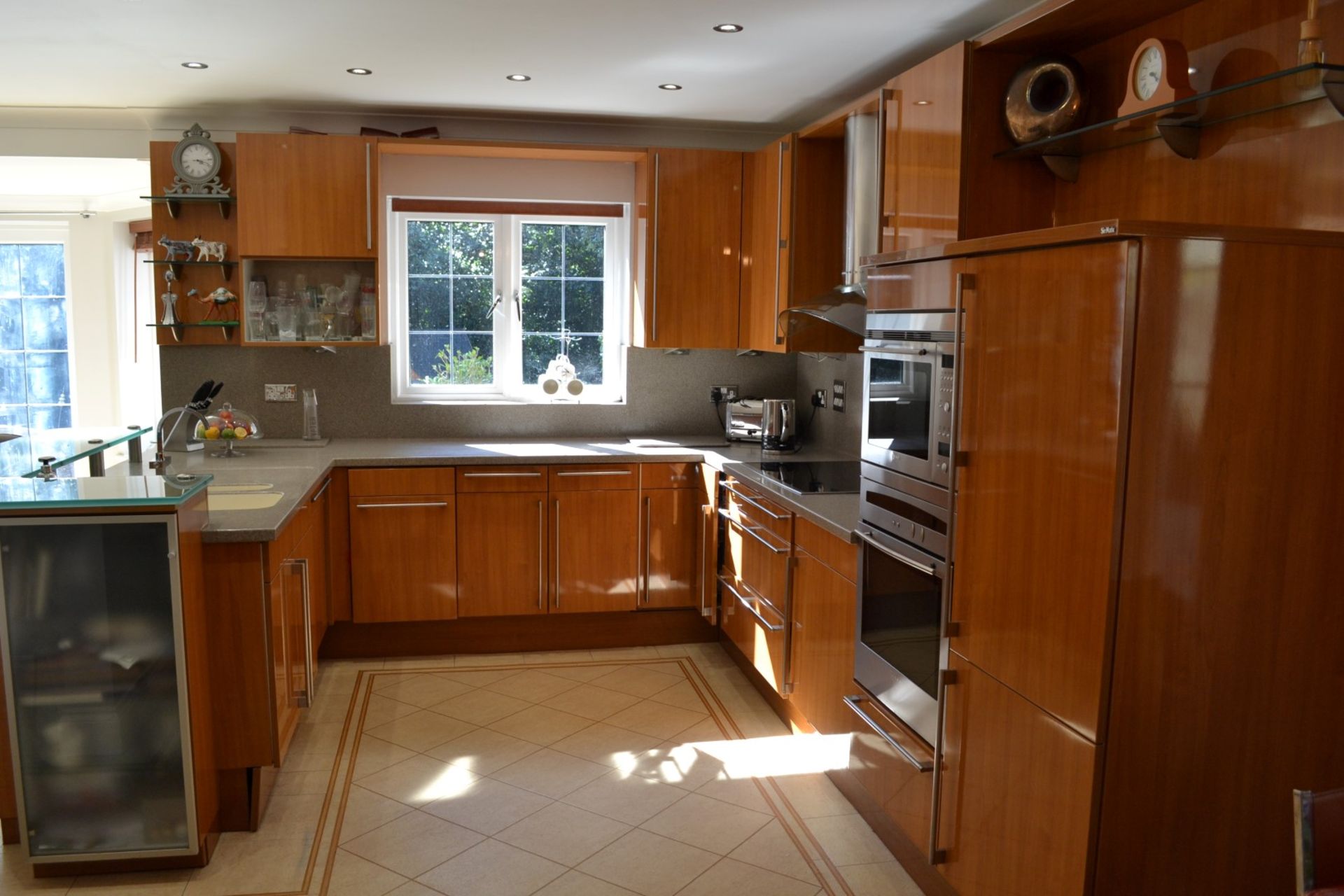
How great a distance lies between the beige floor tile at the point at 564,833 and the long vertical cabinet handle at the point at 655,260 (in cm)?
228

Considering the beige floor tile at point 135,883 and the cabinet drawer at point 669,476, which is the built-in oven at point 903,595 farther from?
the beige floor tile at point 135,883

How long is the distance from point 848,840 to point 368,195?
324cm

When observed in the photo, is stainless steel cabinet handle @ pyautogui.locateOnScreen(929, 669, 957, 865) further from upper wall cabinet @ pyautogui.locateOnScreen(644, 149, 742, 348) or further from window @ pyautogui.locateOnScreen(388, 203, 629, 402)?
window @ pyautogui.locateOnScreen(388, 203, 629, 402)

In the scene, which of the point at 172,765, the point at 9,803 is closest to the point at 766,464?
the point at 172,765

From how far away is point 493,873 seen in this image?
2.74 meters

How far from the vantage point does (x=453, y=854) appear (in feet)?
9.28

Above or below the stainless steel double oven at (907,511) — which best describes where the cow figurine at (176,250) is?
above

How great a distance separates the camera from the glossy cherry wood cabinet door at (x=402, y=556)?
4.29 m

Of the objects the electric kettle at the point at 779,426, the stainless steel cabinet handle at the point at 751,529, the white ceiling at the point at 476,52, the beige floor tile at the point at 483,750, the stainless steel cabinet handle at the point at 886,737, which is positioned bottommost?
the beige floor tile at the point at 483,750

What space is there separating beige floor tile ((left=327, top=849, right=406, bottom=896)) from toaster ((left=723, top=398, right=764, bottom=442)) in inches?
104

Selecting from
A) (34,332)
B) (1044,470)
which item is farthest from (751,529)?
(34,332)

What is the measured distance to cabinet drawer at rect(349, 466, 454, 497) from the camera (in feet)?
14.0

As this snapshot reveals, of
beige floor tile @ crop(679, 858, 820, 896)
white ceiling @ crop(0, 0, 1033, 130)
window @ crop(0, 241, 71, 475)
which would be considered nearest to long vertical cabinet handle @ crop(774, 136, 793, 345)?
white ceiling @ crop(0, 0, 1033, 130)

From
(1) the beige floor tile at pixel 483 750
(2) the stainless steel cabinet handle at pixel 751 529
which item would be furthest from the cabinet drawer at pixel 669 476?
(1) the beige floor tile at pixel 483 750
